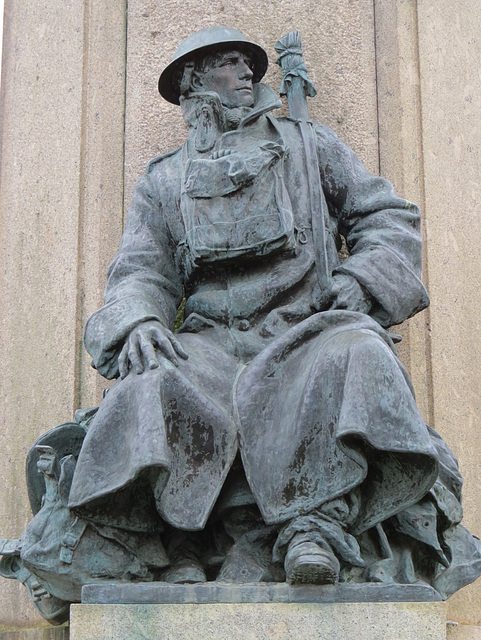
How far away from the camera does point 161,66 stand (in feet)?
20.5

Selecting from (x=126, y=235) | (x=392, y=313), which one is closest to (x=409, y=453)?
(x=392, y=313)

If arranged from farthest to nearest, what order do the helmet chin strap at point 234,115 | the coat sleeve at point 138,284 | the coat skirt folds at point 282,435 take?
1. the helmet chin strap at point 234,115
2. the coat sleeve at point 138,284
3. the coat skirt folds at point 282,435

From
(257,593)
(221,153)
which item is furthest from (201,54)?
(257,593)

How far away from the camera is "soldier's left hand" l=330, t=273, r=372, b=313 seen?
512 cm

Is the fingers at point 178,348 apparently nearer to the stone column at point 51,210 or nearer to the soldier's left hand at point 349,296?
the soldier's left hand at point 349,296

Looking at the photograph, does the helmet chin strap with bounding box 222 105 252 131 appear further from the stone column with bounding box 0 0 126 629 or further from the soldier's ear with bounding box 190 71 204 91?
the stone column with bounding box 0 0 126 629

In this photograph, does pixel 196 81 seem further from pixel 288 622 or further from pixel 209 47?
pixel 288 622

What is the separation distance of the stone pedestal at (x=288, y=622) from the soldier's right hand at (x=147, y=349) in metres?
0.84

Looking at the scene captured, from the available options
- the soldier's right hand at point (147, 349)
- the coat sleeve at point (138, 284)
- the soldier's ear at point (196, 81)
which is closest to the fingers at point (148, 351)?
the soldier's right hand at point (147, 349)

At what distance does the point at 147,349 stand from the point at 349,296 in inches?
29.8

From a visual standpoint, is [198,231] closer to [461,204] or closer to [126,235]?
[126,235]

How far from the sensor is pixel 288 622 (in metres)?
4.36

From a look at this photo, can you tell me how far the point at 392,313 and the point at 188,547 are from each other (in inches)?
43.1

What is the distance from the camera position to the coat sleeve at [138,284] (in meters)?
5.08
